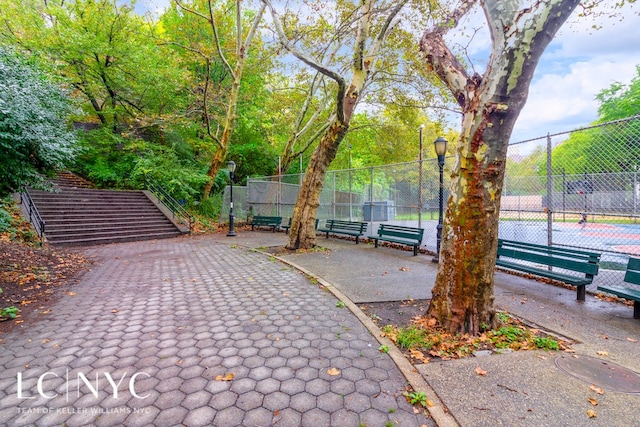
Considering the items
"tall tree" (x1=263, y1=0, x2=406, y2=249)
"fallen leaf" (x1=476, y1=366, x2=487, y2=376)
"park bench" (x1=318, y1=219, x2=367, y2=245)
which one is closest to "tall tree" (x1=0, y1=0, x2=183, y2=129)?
"tall tree" (x1=263, y1=0, x2=406, y2=249)

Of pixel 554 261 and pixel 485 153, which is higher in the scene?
pixel 485 153

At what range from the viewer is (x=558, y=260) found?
5180 mm

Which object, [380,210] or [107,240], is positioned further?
[380,210]

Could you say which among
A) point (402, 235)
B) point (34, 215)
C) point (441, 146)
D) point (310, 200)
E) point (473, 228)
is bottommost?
point (402, 235)

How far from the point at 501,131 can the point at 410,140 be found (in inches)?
730

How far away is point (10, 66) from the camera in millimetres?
6168

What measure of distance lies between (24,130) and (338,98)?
673cm

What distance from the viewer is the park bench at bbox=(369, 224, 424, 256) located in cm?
868

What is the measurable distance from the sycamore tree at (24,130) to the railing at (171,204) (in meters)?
7.70

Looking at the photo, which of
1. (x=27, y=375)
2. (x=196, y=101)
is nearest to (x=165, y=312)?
(x=27, y=375)

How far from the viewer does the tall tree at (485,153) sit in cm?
326

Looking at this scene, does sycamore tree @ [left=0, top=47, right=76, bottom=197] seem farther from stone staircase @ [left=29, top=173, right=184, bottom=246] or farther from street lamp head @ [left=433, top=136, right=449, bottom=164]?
street lamp head @ [left=433, top=136, right=449, bottom=164]

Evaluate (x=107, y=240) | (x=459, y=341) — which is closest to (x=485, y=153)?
(x=459, y=341)

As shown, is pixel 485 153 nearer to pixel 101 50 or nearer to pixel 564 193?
pixel 564 193
